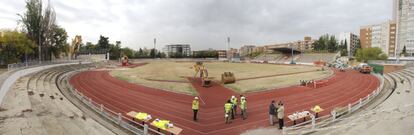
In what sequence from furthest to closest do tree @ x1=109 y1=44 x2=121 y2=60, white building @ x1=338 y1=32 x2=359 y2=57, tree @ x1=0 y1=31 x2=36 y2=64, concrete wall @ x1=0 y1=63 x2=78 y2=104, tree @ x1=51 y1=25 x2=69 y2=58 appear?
white building @ x1=338 y1=32 x2=359 y2=57 < tree @ x1=109 y1=44 x2=121 y2=60 < tree @ x1=51 y1=25 x2=69 y2=58 < tree @ x1=0 y1=31 x2=36 y2=64 < concrete wall @ x1=0 y1=63 x2=78 y2=104

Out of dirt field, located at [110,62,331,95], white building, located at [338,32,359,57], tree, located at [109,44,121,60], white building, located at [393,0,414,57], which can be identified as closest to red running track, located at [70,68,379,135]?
dirt field, located at [110,62,331,95]

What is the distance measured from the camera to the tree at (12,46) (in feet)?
102

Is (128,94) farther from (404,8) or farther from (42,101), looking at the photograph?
(404,8)

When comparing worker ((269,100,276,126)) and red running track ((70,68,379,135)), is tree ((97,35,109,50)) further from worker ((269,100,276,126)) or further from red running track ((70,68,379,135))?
worker ((269,100,276,126))

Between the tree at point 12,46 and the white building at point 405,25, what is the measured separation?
10486 cm

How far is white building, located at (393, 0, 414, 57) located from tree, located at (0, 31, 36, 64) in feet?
344

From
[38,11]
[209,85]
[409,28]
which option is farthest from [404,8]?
[38,11]

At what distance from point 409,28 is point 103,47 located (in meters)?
118

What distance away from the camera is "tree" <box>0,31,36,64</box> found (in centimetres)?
3116

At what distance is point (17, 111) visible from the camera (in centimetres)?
1062

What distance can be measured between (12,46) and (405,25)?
112 metres

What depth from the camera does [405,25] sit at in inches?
3046

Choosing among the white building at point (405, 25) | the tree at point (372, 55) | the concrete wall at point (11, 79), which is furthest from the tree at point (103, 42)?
the white building at point (405, 25)

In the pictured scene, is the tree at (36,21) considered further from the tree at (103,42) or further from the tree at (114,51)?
the tree at (103,42)
